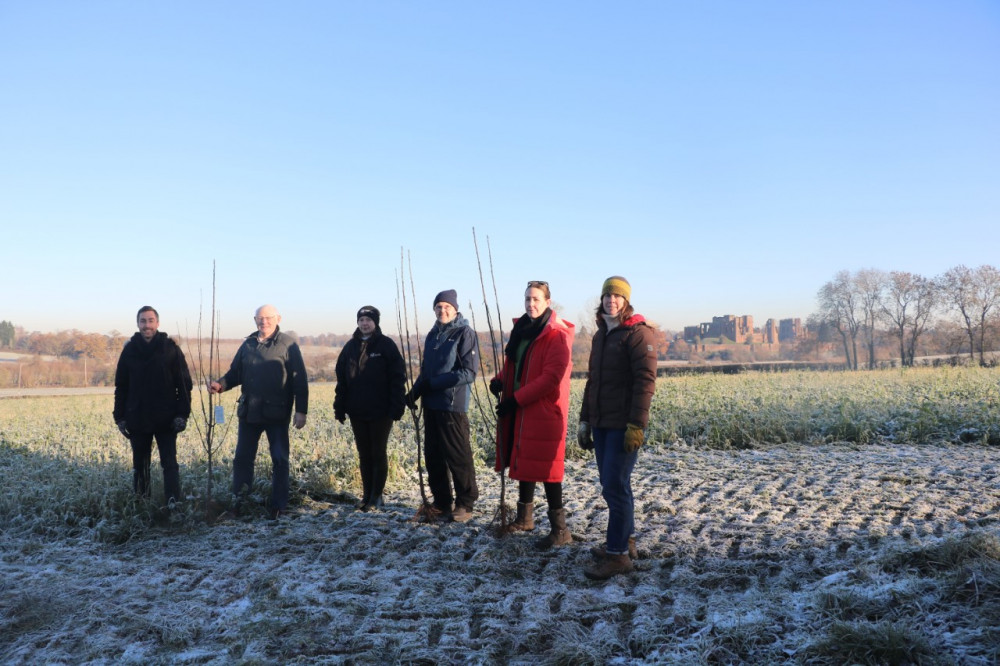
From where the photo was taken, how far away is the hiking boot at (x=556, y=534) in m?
5.17

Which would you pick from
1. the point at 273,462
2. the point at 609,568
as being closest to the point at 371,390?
the point at 273,462

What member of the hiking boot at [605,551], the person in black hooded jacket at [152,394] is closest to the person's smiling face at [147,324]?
the person in black hooded jacket at [152,394]

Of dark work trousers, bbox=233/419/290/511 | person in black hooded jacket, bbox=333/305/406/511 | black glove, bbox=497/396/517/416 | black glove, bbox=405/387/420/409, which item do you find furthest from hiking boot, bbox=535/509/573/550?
dark work trousers, bbox=233/419/290/511

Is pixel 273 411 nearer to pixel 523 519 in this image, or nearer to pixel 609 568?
pixel 523 519

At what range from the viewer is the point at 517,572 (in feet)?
15.3

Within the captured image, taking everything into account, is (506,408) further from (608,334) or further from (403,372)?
(403,372)

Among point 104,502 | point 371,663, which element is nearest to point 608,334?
A: point 371,663

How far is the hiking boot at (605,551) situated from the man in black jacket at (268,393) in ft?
10.1

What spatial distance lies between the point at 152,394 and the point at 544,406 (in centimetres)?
368

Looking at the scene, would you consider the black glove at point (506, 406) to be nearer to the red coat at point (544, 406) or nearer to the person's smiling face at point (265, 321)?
the red coat at point (544, 406)

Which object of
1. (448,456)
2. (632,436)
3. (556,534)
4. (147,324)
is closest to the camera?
(632,436)

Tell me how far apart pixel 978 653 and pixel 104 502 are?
21.8ft

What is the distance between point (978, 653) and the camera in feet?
9.87

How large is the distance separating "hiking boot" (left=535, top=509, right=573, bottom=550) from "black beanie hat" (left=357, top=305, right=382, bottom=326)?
261 cm
